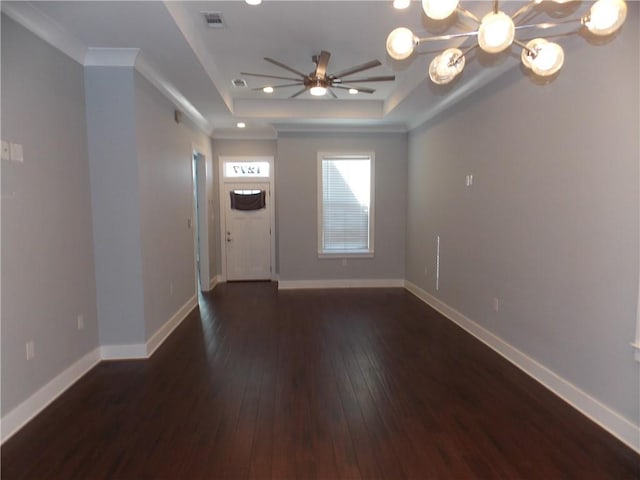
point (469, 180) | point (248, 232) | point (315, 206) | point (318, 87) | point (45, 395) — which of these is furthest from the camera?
point (248, 232)

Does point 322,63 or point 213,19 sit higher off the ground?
point 213,19

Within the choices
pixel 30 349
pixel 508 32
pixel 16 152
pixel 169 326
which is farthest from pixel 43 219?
pixel 508 32

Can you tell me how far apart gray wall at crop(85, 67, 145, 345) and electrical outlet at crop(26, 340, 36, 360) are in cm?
85

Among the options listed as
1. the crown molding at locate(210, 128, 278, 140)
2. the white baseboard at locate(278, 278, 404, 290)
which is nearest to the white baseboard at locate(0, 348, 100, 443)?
the white baseboard at locate(278, 278, 404, 290)

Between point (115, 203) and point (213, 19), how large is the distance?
1.81 metres

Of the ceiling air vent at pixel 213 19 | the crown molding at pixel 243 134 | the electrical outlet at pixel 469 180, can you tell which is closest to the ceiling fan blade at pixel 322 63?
the ceiling air vent at pixel 213 19

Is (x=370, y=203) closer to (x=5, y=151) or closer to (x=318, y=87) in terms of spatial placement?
(x=318, y=87)

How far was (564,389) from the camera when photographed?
2664mm

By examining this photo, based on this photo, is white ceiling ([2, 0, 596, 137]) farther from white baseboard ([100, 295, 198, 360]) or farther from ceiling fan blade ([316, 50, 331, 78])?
white baseboard ([100, 295, 198, 360])

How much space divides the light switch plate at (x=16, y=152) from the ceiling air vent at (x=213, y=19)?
1718 millimetres

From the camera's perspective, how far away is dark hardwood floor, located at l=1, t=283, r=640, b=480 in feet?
6.54

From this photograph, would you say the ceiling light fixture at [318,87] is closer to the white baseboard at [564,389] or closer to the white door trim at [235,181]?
the white baseboard at [564,389]

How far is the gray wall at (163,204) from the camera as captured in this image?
3441 mm

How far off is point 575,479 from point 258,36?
400 cm
